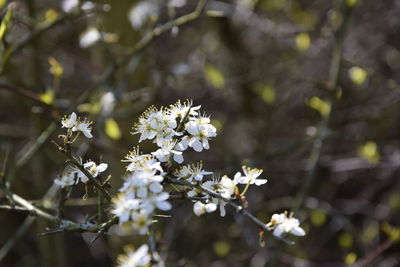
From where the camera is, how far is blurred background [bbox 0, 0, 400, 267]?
261 centimetres

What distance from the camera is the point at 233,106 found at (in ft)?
14.9

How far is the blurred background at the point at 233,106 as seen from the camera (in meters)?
2.61

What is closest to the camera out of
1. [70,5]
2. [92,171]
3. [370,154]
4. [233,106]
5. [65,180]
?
[92,171]


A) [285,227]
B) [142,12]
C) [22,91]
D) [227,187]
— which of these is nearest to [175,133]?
[227,187]

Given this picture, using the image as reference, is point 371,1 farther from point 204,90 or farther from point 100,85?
point 100,85

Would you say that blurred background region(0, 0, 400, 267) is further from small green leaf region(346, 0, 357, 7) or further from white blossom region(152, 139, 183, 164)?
white blossom region(152, 139, 183, 164)

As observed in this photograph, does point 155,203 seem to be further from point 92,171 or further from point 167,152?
point 92,171

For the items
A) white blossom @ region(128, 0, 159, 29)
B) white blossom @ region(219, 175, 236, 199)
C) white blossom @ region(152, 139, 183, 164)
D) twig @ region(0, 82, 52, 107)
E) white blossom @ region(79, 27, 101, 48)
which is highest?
white blossom @ region(128, 0, 159, 29)

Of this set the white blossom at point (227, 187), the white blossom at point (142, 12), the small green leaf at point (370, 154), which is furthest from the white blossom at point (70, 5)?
the small green leaf at point (370, 154)

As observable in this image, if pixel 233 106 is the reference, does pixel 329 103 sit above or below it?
below

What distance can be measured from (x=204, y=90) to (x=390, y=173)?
1677 mm

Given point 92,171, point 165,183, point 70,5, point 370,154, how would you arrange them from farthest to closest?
1. point 370,154
2. point 70,5
3. point 92,171
4. point 165,183

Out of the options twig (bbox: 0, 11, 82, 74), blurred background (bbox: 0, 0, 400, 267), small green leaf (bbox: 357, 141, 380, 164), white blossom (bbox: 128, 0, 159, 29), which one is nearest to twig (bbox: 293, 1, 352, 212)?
blurred background (bbox: 0, 0, 400, 267)

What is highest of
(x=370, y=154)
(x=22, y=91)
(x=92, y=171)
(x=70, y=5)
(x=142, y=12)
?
(x=142, y=12)
